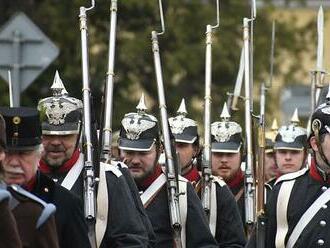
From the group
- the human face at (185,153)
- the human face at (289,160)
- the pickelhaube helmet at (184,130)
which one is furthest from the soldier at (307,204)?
the human face at (289,160)

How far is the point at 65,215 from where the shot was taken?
9.33 m

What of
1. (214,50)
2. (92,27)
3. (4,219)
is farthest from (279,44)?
(4,219)

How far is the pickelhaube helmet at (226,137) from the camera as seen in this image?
15.6m

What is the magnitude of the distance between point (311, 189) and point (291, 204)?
16 cm

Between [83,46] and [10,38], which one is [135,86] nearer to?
[10,38]

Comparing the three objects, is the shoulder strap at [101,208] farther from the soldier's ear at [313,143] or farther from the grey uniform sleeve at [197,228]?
the grey uniform sleeve at [197,228]

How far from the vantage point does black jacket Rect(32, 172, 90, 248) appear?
9312 millimetres

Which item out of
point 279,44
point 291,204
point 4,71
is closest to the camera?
point 291,204

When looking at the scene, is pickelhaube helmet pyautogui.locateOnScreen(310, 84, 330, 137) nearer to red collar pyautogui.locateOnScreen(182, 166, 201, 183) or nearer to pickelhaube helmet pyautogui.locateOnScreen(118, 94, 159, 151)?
pickelhaube helmet pyautogui.locateOnScreen(118, 94, 159, 151)

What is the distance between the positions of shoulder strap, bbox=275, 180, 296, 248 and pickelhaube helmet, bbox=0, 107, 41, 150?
90.1 inches

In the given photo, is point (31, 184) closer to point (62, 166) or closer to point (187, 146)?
point (62, 166)

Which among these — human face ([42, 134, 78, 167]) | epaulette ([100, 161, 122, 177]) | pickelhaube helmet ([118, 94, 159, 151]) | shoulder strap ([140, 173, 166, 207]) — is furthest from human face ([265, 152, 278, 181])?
human face ([42, 134, 78, 167])

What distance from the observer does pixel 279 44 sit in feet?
104

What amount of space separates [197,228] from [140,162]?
0.63 metres
